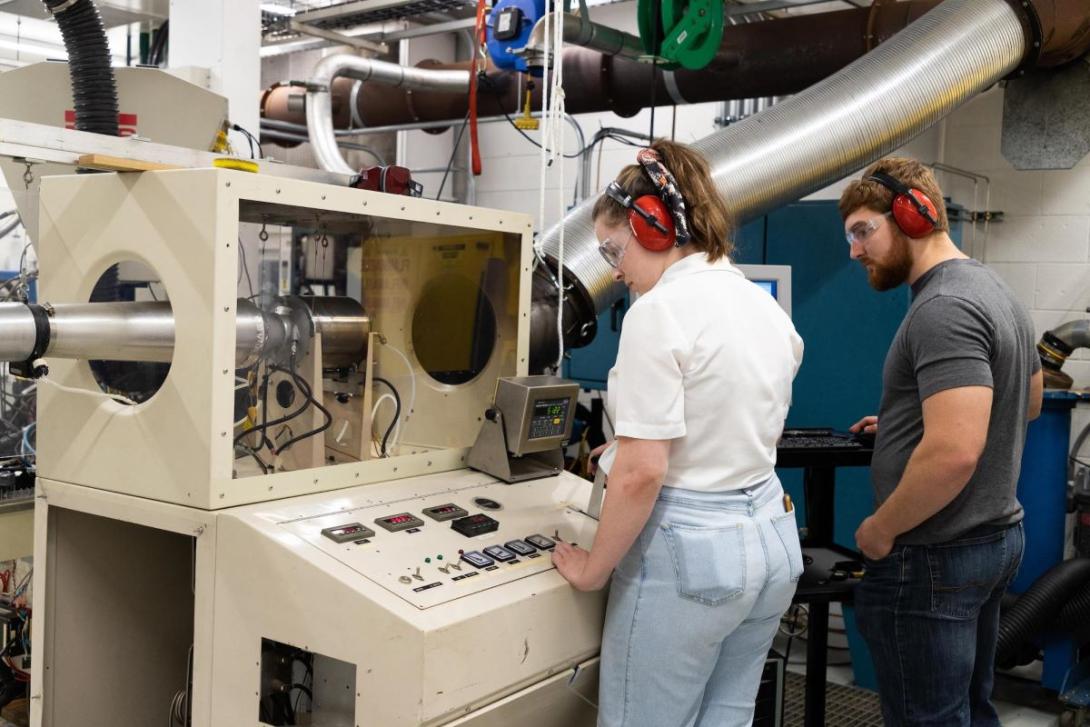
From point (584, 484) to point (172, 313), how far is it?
0.85m

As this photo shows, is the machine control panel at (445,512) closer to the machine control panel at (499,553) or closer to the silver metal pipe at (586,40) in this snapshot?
the machine control panel at (499,553)

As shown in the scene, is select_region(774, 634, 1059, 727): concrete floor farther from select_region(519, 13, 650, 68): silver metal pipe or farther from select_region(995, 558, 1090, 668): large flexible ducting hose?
select_region(519, 13, 650, 68): silver metal pipe

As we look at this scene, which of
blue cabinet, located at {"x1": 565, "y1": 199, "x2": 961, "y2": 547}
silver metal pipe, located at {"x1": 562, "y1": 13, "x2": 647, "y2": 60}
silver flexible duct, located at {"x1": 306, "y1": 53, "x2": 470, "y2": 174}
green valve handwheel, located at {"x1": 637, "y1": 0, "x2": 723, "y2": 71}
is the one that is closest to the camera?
green valve handwheel, located at {"x1": 637, "y1": 0, "x2": 723, "y2": 71}

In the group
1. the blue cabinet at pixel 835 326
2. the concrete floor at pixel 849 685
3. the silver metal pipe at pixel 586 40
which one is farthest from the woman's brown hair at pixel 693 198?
the concrete floor at pixel 849 685

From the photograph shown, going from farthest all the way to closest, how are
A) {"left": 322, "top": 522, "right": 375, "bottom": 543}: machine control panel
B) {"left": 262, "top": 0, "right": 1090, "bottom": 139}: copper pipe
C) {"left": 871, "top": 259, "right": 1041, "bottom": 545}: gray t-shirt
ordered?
{"left": 262, "top": 0, "right": 1090, "bottom": 139}: copper pipe < {"left": 871, "top": 259, "right": 1041, "bottom": 545}: gray t-shirt < {"left": 322, "top": 522, "right": 375, "bottom": 543}: machine control panel

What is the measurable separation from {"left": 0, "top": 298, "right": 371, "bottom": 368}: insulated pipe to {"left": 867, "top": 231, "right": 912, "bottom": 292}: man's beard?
3.54 ft

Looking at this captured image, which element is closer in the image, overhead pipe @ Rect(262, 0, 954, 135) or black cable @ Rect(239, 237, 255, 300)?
black cable @ Rect(239, 237, 255, 300)

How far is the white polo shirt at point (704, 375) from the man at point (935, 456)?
386 millimetres

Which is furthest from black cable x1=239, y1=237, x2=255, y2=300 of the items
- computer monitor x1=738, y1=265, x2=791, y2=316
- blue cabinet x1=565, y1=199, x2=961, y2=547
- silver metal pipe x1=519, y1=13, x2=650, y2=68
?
blue cabinet x1=565, y1=199, x2=961, y2=547

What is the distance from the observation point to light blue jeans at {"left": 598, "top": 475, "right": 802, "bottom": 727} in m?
1.34

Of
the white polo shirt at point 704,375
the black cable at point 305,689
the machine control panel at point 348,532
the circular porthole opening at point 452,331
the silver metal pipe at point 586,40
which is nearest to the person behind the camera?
the white polo shirt at point 704,375

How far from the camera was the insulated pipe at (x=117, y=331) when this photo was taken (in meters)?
1.35

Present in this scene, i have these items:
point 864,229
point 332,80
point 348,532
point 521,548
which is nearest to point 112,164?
point 348,532

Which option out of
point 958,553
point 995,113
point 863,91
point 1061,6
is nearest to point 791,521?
point 958,553
